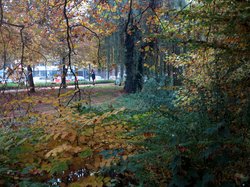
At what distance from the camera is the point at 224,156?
6.82ft

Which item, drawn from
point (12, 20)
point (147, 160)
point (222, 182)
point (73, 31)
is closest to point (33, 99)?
point (147, 160)

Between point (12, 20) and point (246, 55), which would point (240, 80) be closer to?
point (246, 55)

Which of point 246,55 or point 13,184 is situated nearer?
point 13,184

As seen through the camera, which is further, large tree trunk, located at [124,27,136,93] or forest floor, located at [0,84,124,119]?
large tree trunk, located at [124,27,136,93]

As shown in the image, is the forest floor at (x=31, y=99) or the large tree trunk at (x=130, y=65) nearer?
the forest floor at (x=31, y=99)

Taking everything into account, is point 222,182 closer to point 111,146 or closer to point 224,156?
point 224,156

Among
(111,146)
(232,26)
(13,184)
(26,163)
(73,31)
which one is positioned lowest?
(13,184)

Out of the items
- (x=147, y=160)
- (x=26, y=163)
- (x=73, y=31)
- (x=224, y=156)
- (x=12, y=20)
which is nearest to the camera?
(x=224, y=156)

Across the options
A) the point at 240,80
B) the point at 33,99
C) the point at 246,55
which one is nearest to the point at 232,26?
the point at 246,55

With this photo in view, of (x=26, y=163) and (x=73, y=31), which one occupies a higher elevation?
(x=73, y=31)

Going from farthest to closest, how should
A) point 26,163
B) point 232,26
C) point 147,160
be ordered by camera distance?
point 232,26 → point 26,163 → point 147,160

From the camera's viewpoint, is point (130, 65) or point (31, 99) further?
point (130, 65)

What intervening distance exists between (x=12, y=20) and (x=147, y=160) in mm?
10093

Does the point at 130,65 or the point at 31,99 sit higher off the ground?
the point at 130,65
